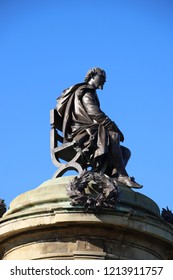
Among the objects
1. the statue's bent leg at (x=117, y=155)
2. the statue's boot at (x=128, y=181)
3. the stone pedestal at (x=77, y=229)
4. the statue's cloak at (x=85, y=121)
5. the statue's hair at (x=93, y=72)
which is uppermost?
the statue's hair at (x=93, y=72)

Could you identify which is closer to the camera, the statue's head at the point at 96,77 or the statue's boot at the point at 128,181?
the statue's boot at the point at 128,181

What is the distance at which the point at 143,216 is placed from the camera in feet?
97.4

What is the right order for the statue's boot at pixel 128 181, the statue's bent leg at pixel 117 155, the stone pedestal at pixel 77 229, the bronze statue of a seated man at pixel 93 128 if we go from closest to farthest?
the stone pedestal at pixel 77 229 < the statue's boot at pixel 128 181 < the bronze statue of a seated man at pixel 93 128 < the statue's bent leg at pixel 117 155

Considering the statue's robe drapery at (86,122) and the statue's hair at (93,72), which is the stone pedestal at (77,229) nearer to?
the statue's robe drapery at (86,122)

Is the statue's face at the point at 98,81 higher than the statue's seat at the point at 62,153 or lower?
higher

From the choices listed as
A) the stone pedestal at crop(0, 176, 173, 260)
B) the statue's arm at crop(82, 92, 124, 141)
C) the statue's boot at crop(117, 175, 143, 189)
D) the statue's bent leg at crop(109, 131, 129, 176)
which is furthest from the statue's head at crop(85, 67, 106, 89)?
the stone pedestal at crop(0, 176, 173, 260)

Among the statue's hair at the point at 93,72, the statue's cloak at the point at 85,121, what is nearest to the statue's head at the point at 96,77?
the statue's hair at the point at 93,72

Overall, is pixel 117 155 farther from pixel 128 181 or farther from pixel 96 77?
pixel 96 77

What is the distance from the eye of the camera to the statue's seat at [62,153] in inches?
1234

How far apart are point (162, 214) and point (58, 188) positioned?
264 centimetres

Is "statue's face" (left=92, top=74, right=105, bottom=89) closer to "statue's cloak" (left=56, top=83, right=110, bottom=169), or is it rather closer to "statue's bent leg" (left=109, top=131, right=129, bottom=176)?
"statue's cloak" (left=56, top=83, right=110, bottom=169)

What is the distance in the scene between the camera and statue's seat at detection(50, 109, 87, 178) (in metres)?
31.4

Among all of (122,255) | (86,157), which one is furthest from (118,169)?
(122,255)

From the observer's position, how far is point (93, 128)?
31.7 meters
